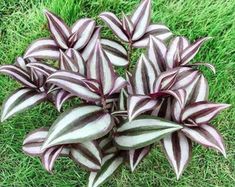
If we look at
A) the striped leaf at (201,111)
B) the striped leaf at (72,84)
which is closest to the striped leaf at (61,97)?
the striped leaf at (72,84)

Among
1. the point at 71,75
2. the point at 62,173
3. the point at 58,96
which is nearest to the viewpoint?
the point at 71,75

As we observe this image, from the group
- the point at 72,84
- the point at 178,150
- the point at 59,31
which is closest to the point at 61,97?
the point at 72,84

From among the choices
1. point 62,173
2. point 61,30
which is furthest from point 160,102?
point 62,173

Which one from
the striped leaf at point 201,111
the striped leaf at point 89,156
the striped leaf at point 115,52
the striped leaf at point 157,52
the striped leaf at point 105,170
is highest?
the striped leaf at point 157,52

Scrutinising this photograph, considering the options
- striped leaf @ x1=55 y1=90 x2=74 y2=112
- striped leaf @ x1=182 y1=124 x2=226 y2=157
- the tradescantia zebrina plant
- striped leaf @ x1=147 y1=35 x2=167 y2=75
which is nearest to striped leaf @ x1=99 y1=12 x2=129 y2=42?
the tradescantia zebrina plant

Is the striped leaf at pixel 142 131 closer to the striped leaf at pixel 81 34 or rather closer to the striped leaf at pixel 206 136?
the striped leaf at pixel 206 136

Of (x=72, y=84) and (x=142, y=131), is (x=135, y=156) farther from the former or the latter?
(x=72, y=84)

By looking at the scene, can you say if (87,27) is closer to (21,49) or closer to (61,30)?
(61,30)
